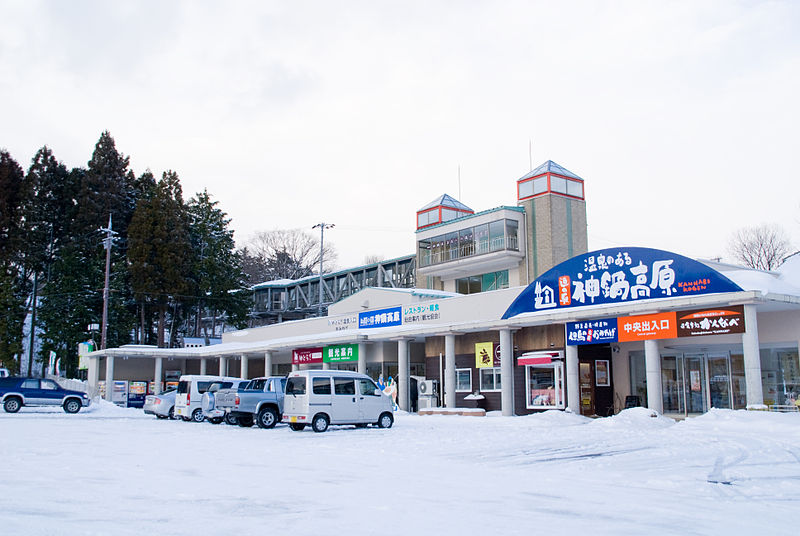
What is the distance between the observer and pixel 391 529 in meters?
6.92

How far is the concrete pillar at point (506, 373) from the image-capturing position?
2781 cm

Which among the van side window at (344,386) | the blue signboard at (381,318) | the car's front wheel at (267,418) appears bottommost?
the car's front wheel at (267,418)

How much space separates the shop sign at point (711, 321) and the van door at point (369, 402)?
9395mm

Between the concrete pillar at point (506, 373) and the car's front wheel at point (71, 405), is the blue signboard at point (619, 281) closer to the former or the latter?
the concrete pillar at point (506, 373)

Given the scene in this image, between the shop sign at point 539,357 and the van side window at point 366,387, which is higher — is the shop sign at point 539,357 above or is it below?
above

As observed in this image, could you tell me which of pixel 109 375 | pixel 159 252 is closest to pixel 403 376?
pixel 109 375

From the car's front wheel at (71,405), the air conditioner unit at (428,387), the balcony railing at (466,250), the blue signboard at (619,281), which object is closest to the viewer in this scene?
the blue signboard at (619,281)

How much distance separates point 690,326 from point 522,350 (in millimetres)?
7475

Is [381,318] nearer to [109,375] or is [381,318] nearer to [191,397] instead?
[191,397]

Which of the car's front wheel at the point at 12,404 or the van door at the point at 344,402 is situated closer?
the van door at the point at 344,402

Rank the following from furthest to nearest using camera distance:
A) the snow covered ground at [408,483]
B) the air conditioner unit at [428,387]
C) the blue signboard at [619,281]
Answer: the air conditioner unit at [428,387] → the blue signboard at [619,281] → the snow covered ground at [408,483]

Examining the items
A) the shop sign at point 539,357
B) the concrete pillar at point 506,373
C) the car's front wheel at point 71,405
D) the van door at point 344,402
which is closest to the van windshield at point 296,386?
the van door at point 344,402

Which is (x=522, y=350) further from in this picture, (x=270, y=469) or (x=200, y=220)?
(x=200, y=220)

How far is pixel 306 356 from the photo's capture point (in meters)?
39.1
